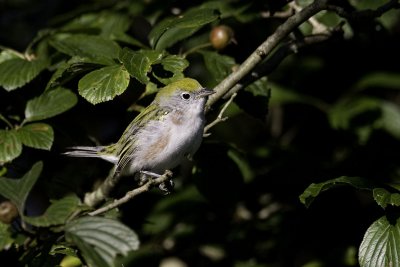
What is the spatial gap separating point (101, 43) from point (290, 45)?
1.01 m

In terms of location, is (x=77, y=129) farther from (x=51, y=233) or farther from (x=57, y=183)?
(x=51, y=233)

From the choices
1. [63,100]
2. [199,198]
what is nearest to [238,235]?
[199,198]

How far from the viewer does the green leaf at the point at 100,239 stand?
230cm

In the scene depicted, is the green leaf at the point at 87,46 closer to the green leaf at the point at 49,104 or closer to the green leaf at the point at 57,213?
the green leaf at the point at 49,104

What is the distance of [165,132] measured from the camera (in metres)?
3.37

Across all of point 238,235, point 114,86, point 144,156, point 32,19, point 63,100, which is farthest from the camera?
point 32,19

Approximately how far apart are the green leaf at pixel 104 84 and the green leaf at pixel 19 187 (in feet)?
1.53

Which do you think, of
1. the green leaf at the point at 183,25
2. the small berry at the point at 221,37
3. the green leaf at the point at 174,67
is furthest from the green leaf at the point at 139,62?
the small berry at the point at 221,37

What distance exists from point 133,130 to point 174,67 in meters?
0.69

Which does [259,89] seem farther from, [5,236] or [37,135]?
[5,236]

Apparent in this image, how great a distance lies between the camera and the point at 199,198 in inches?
161

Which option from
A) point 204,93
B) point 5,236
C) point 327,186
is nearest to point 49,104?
point 5,236

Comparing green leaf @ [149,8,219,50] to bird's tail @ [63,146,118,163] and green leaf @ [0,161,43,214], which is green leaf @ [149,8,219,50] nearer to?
bird's tail @ [63,146,118,163]

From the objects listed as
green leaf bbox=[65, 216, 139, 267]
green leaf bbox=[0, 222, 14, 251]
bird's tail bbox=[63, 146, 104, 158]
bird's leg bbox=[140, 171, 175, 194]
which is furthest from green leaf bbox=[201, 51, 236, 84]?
green leaf bbox=[0, 222, 14, 251]
